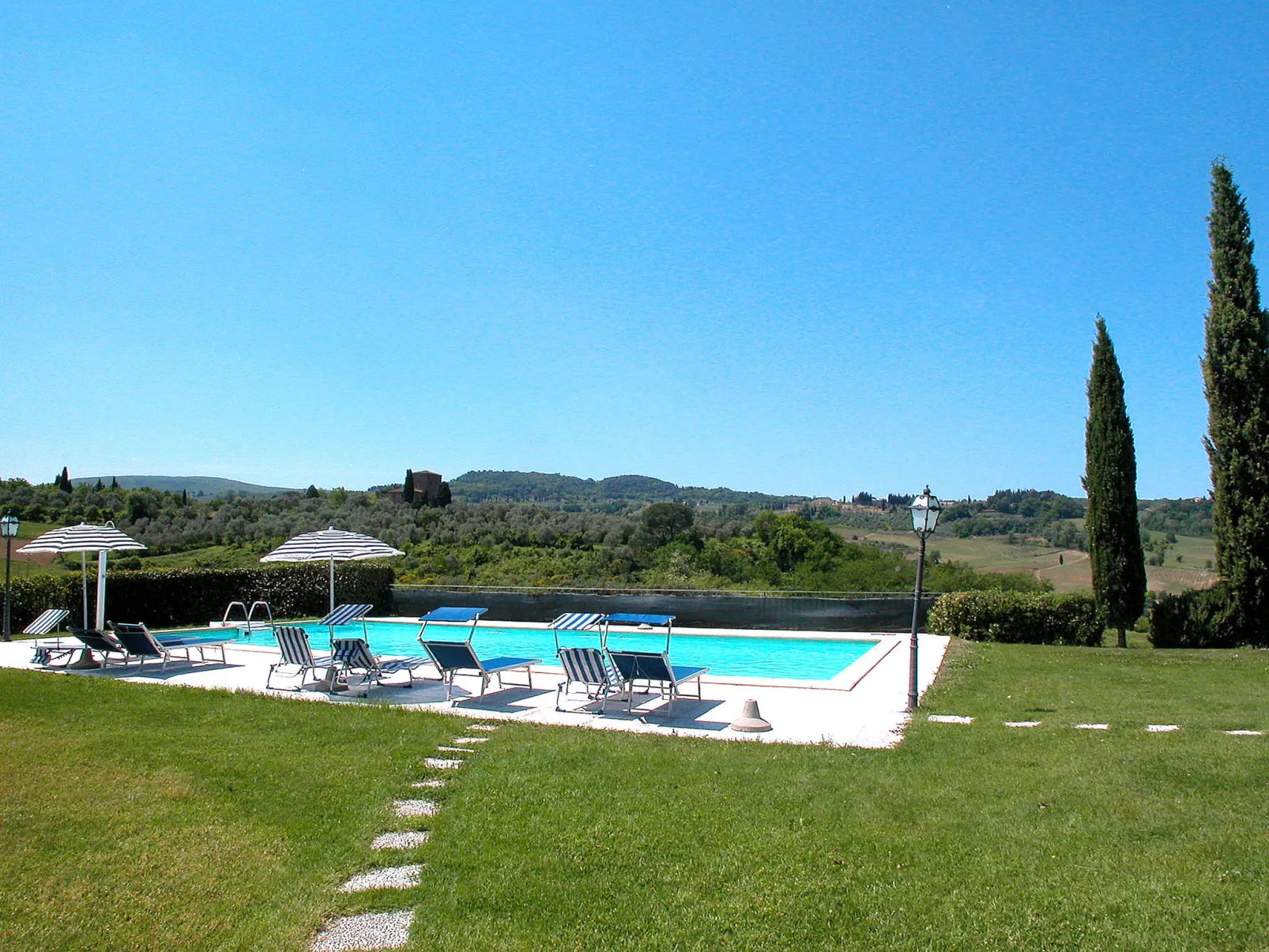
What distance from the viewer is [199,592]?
63.5 feet

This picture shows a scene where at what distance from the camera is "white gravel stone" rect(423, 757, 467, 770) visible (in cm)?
627

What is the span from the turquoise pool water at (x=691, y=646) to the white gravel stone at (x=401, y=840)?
957cm

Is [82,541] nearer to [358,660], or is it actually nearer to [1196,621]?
[358,660]

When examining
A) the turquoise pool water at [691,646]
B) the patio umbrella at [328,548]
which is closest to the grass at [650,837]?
the patio umbrella at [328,548]

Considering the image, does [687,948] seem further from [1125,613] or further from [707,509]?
[707,509]

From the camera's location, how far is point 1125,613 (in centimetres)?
1515

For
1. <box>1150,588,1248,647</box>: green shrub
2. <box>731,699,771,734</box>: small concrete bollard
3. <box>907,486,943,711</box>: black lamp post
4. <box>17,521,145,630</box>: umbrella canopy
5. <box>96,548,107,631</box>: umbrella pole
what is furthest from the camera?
<box>1150,588,1248,647</box>: green shrub

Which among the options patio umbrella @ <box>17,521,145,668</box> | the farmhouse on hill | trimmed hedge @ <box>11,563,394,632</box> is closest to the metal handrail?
trimmed hedge @ <box>11,563,394,632</box>

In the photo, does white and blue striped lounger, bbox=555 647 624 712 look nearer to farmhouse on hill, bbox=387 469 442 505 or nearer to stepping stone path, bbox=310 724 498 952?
stepping stone path, bbox=310 724 498 952

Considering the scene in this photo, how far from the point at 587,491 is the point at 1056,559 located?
44542 mm

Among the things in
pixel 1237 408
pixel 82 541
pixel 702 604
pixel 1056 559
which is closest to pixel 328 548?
pixel 82 541

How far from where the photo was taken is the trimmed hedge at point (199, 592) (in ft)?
56.4

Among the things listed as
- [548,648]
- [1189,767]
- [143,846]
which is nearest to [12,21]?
[143,846]

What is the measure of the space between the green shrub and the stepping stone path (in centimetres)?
1464
